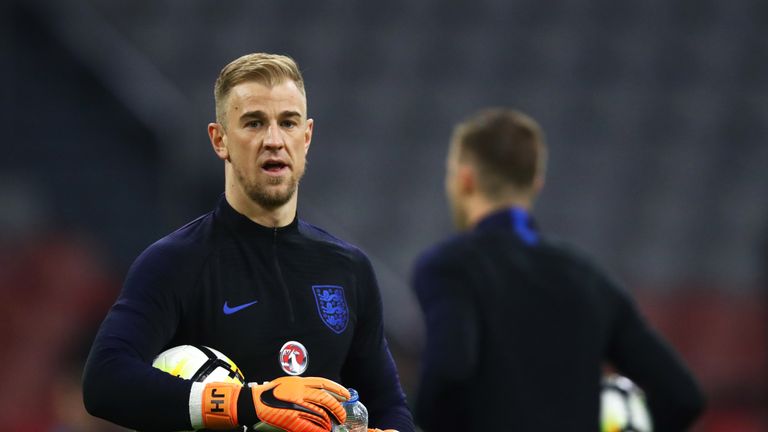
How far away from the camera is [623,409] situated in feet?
15.9

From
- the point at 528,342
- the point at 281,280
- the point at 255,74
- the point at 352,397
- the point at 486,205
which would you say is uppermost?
the point at 486,205

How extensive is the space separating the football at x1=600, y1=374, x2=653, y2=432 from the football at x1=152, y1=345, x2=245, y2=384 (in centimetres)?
199

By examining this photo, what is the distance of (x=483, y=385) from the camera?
427 centimetres

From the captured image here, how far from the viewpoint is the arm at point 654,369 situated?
14.2ft

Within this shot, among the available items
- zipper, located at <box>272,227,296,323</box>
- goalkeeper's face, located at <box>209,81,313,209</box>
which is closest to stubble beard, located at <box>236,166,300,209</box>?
goalkeeper's face, located at <box>209,81,313,209</box>

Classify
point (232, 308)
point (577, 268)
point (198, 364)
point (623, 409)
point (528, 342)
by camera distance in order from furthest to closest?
point (623, 409) < point (577, 268) < point (528, 342) < point (232, 308) < point (198, 364)

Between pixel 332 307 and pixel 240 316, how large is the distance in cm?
26

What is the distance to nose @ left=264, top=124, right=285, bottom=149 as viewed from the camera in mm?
3221

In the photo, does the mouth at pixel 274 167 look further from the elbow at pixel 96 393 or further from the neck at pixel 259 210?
the elbow at pixel 96 393

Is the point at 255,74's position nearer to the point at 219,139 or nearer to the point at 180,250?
the point at 219,139

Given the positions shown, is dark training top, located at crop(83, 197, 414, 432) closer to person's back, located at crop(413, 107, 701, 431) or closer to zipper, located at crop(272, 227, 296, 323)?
zipper, located at crop(272, 227, 296, 323)

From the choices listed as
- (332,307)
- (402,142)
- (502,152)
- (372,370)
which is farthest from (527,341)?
(402,142)

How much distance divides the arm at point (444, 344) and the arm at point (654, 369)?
0.52 meters

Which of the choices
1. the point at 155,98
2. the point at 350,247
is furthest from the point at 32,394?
the point at 350,247
